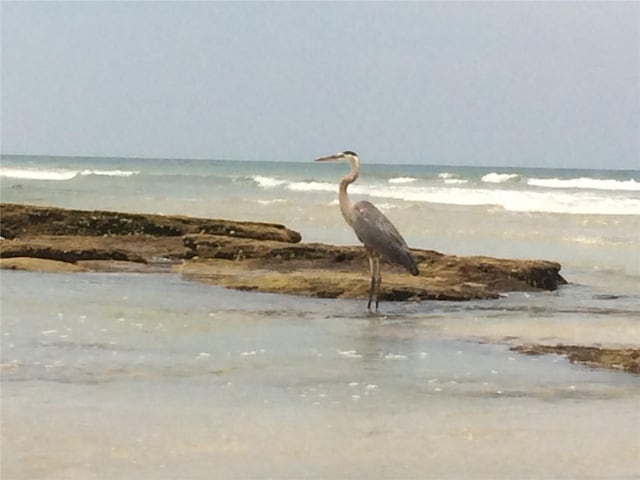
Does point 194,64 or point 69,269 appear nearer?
point 194,64

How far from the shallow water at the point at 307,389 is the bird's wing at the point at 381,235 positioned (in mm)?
237

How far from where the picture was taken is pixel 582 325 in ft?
12.3

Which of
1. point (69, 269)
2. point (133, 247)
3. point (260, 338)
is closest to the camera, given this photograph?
point (260, 338)

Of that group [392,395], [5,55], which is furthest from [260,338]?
[5,55]

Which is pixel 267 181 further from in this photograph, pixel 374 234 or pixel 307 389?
pixel 307 389

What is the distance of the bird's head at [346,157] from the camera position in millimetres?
3978

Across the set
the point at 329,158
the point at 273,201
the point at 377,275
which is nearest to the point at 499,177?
the point at 377,275

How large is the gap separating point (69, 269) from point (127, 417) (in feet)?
7.59

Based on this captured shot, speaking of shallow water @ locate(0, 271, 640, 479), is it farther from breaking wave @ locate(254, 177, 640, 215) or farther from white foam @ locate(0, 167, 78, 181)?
white foam @ locate(0, 167, 78, 181)

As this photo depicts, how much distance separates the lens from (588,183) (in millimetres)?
4246

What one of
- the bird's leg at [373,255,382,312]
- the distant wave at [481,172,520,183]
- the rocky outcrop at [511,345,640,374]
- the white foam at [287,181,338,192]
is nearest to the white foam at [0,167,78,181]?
the white foam at [287,181,338,192]

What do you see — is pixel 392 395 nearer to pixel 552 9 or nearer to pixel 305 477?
pixel 305 477

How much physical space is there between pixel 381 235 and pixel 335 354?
43.6 inches

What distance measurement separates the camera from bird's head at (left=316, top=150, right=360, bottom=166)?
3.98m
